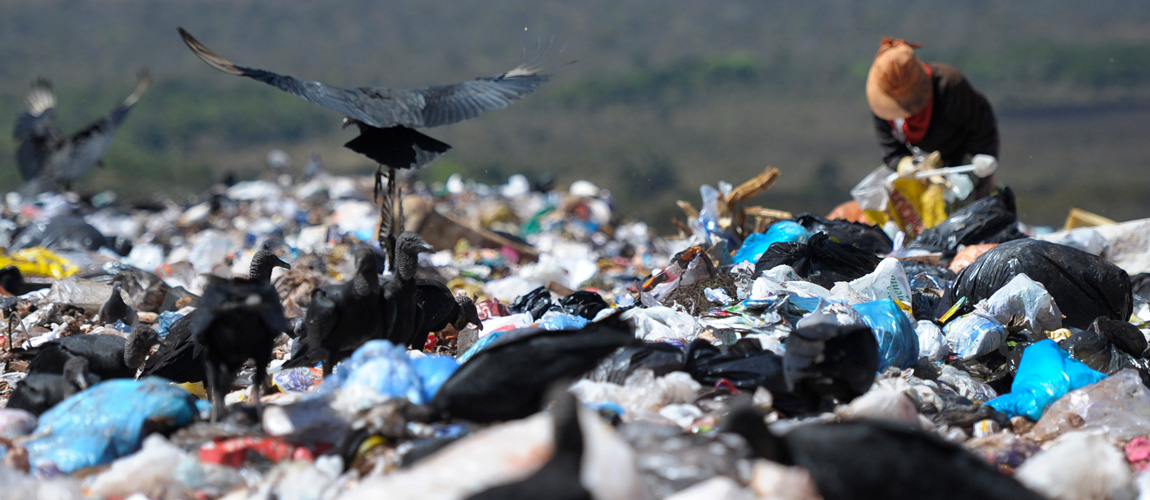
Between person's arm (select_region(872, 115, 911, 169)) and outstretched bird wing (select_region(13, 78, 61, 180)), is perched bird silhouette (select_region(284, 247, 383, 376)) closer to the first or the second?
person's arm (select_region(872, 115, 911, 169))

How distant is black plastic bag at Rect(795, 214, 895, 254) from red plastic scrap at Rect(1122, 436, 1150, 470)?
7.79 ft

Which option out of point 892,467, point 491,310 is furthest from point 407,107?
point 892,467

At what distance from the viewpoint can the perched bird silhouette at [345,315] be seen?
2.80 meters

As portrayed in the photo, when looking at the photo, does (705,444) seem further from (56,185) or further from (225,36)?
(225,36)

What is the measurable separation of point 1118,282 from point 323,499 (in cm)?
326

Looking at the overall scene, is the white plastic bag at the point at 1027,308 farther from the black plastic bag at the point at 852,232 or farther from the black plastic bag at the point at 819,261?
the black plastic bag at the point at 852,232

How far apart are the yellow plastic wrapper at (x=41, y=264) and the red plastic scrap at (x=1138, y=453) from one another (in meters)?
5.25

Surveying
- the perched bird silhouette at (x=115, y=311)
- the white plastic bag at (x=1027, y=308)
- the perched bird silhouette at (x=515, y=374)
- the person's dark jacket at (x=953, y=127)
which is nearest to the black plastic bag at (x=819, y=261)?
the white plastic bag at (x=1027, y=308)

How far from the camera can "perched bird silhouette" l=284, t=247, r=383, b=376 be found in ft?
9.19

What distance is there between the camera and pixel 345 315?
283 cm

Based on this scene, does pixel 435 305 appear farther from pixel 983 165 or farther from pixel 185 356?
pixel 983 165

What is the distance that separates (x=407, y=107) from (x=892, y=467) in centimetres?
298

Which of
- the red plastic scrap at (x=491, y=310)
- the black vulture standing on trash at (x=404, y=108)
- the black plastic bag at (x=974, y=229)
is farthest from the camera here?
the black plastic bag at (x=974, y=229)

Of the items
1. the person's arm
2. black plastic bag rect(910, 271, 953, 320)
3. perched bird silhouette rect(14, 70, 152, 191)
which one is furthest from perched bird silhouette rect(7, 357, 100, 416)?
perched bird silhouette rect(14, 70, 152, 191)
